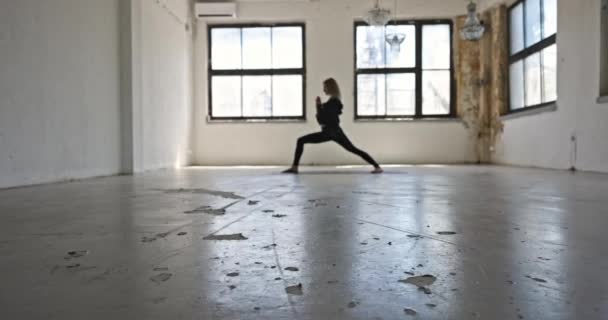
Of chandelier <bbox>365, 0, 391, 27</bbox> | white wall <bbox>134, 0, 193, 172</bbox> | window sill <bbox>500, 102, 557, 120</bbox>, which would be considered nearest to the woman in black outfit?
chandelier <bbox>365, 0, 391, 27</bbox>

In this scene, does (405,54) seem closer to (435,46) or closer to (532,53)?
(435,46)

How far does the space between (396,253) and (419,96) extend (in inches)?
294

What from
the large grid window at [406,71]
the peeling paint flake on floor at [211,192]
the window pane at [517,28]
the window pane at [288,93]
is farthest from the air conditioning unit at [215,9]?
the peeling paint flake on floor at [211,192]

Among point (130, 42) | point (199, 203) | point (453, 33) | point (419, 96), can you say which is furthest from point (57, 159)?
point (453, 33)

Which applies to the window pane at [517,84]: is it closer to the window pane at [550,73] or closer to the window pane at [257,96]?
the window pane at [550,73]

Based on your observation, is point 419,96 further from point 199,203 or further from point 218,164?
point 199,203

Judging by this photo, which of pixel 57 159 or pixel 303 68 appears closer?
pixel 57 159

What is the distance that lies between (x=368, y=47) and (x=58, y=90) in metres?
5.41

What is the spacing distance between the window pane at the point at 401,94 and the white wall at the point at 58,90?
4.56 m

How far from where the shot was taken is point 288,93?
8594 millimetres

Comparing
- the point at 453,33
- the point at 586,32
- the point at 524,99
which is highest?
the point at 453,33

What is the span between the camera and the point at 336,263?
1.21 m

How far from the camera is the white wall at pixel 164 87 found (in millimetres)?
6082

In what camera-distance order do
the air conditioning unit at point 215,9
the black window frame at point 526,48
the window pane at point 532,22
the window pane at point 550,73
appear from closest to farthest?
1. the window pane at point 550,73
2. the black window frame at point 526,48
3. the window pane at point 532,22
4. the air conditioning unit at point 215,9
